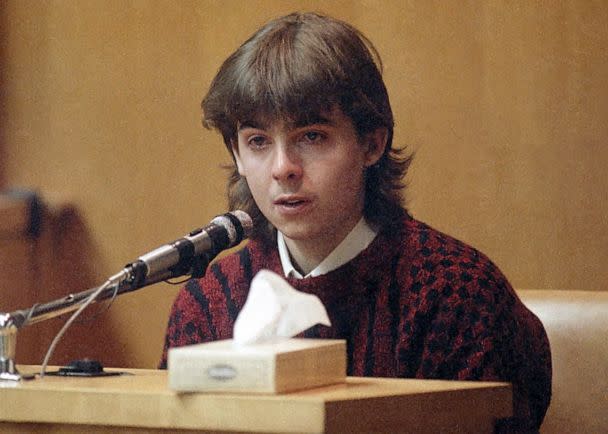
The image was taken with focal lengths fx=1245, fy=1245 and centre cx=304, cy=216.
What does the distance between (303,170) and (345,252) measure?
233mm

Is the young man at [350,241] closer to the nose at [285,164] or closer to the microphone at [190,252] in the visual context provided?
the nose at [285,164]

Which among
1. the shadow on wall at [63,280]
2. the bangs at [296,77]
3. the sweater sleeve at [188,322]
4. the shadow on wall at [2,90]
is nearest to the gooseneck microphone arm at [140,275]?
the bangs at [296,77]

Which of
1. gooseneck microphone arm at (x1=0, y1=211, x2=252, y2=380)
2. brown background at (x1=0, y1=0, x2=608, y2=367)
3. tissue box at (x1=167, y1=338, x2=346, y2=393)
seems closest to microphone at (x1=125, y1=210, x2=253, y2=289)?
gooseneck microphone arm at (x1=0, y1=211, x2=252, y2=380)

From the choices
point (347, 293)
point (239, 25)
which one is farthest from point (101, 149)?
point (347, 293)

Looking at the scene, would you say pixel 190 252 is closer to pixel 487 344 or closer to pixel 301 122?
pixel 301 122

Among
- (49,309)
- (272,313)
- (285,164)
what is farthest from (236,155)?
(272,313)

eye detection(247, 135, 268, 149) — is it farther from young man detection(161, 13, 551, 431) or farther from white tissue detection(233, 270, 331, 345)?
white tissue detection(233, 270, 331, 345)

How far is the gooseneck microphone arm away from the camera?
1593mm

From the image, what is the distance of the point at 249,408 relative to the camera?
1.29 meters

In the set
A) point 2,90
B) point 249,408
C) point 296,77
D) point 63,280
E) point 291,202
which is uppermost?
point 2,90

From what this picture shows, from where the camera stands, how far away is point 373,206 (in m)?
2.23

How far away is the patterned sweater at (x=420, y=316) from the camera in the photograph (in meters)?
1.97

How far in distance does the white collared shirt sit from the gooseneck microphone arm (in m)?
0.41

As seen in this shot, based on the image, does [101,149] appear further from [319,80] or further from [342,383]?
[342,383]
